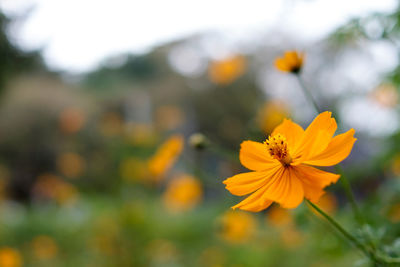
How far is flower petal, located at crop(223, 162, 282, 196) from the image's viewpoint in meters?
0.45

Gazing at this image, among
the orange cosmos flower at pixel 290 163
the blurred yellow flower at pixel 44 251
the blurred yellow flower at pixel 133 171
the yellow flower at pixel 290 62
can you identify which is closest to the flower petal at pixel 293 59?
the yellow flower at pixel 290 62

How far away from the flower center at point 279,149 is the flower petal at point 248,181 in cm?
1

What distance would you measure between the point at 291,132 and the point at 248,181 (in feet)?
0.31

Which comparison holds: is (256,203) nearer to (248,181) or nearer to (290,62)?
(248,181)

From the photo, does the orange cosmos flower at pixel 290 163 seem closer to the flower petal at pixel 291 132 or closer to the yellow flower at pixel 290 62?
the flower petal at pixel 291 132

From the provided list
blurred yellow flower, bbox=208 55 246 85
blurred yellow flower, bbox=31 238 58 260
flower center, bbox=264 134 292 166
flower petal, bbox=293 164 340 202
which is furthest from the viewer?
blurred yellow flower, bbox=31 238 58 260

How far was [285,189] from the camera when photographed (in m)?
0.44

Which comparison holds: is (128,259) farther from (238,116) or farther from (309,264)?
(238,116)

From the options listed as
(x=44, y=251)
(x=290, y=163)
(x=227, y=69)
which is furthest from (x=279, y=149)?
(x=44, y=251)

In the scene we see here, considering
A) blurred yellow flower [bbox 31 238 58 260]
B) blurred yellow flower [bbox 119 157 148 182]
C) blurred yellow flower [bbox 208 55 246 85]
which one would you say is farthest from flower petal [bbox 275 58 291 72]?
blurred yellow flower [bbox 31 238 58 260]

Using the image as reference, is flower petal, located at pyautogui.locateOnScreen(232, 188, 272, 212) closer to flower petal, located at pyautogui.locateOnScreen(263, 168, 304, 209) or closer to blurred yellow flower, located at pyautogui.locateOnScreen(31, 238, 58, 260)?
flower petal, located at pyautogui.locateOnScreen(263, 168, 304, 209)

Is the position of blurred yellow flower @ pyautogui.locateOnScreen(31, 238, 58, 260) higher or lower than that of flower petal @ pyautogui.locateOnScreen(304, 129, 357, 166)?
lower

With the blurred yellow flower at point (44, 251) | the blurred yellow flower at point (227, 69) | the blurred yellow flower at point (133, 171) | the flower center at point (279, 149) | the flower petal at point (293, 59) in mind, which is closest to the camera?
the flower center at point (279, 149)

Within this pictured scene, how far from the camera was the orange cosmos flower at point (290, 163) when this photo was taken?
41 centimetres
